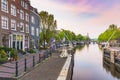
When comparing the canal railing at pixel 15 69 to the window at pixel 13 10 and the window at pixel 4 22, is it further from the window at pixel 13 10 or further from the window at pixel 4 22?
the window at pixel 13 10

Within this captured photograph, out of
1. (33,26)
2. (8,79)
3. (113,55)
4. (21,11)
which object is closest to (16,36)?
(21,11)

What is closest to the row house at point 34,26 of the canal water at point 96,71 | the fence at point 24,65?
the canal water at point 96,71

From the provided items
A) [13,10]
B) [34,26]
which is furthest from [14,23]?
[34,26]

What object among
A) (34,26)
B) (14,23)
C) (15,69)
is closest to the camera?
(15,69)

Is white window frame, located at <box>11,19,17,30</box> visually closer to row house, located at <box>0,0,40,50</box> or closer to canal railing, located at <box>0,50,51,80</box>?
row house, located at <box>0,0,40,50</box>

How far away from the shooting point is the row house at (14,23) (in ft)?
117

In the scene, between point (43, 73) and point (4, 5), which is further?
point (4, 5)

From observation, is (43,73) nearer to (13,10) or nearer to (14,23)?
(14,23)

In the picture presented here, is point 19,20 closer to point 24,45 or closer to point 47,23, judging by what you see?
point 24,45

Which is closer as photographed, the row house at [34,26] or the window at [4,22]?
the window at [4,22]

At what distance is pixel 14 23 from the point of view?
133 ft

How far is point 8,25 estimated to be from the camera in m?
37.5

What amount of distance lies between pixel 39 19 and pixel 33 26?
7432 millimetres

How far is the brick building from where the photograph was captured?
3575 centimetres
